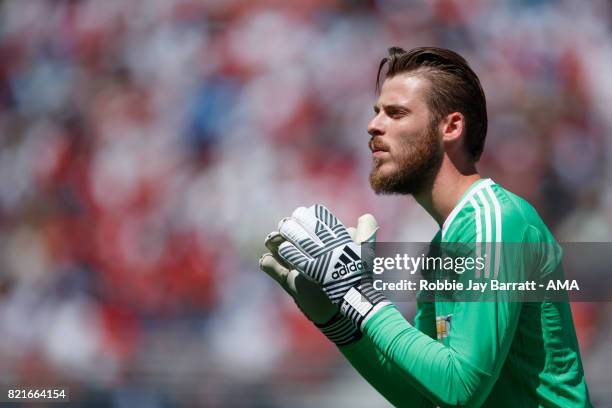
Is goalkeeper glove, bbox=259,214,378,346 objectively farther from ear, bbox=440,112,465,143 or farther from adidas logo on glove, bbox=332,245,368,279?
ear, bbox=440,112,465,143

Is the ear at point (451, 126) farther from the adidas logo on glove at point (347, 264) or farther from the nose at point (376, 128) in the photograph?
the adidas logo on glove at point (347, 264)

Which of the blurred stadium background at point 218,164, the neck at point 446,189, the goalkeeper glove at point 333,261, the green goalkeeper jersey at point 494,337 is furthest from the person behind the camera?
the blurred stadium background at point 218,164

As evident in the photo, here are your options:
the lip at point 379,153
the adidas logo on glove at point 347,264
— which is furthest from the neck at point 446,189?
the adidas logo on glove at point 347,264

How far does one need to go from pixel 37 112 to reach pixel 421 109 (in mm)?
3417

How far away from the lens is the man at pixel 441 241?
156 centimetres

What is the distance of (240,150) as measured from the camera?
4.32 m

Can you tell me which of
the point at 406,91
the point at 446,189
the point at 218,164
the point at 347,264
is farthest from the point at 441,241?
the point at 218,164

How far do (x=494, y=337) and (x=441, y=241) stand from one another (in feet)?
1.10

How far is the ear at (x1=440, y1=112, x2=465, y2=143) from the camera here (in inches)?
74.6

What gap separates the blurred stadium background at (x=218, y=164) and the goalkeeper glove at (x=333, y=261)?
2.22 meters

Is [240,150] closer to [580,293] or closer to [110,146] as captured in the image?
[110,146]

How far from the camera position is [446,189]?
74.0 inches

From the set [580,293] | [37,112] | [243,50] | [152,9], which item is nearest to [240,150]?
[243,50]

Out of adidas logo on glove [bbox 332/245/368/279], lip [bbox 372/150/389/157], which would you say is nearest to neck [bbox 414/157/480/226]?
lip [bbox 372/150/389/157]
